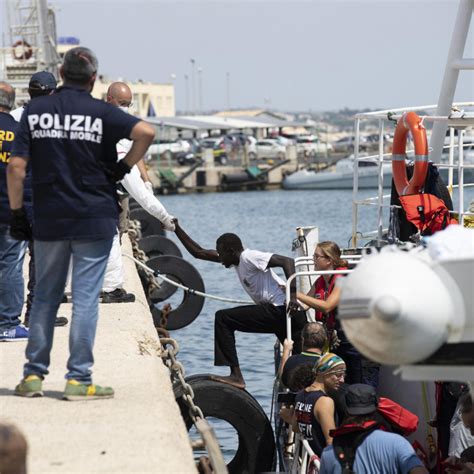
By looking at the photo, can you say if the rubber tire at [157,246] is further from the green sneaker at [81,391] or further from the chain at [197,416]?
the green sneaker at [81,391]

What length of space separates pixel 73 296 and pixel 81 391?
53 centimetres

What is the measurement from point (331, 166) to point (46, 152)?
85.7 metres

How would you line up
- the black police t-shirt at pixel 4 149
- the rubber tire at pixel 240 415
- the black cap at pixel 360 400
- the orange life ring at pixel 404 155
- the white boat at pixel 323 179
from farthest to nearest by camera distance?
the white boat at pixel 323 179 < the orange life ring at pixel 404 155 < the rubber tire at pixel 240 415 < the black police t-shirt at pixel 4 149 < the black cap at pixel 360 400

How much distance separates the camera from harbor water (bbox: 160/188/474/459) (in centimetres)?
1773

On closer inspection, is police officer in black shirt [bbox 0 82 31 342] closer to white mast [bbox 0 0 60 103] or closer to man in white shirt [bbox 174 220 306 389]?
man in white shirt [bbox 174 220 306 389]

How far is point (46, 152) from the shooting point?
22.4 feet

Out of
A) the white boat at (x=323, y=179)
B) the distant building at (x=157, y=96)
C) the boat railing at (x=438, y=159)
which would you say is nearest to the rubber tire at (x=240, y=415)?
the boat railing at (x=438, y=159)

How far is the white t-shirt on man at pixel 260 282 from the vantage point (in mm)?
10070

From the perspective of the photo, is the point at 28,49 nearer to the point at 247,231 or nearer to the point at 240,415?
the point at 247,231

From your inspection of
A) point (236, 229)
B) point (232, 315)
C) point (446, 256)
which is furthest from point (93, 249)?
point (236, 229)

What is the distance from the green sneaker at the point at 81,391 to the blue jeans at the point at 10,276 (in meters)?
1.64

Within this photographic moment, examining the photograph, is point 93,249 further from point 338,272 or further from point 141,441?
point 338,272

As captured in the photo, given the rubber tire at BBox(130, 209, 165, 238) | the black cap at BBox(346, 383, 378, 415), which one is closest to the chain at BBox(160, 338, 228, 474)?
the black cap at BBox(346, 383, 378, 415)

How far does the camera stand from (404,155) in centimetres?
1077
